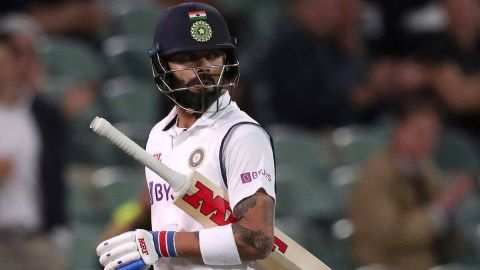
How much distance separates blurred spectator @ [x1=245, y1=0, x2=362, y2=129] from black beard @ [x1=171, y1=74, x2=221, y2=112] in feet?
11.5

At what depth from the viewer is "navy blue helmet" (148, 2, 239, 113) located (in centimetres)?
370

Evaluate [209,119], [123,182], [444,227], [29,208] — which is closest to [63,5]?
[123,182]

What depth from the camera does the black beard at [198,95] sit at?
146 inches

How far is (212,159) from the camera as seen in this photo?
3637mm

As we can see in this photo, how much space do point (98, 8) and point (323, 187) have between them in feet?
6.84

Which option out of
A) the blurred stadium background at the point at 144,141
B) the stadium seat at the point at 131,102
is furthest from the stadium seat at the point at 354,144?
the stadium seat at the point at 131,102

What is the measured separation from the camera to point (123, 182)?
730 cm

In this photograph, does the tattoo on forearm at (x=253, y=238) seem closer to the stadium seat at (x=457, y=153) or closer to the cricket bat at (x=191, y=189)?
the cricket bat at (x=191, y=189)

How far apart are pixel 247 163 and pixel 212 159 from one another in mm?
133

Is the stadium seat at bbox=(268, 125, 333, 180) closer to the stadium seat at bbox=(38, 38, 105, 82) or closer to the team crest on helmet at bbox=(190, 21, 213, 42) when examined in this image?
the stadium seat at bbox=(38, 38, 105, 82)

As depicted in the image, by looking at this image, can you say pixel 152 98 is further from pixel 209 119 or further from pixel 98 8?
pixel 209 119

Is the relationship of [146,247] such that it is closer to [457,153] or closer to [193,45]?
[193,45]

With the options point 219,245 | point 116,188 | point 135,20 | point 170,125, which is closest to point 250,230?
point 219,245

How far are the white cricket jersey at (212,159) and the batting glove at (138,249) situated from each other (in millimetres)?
127
